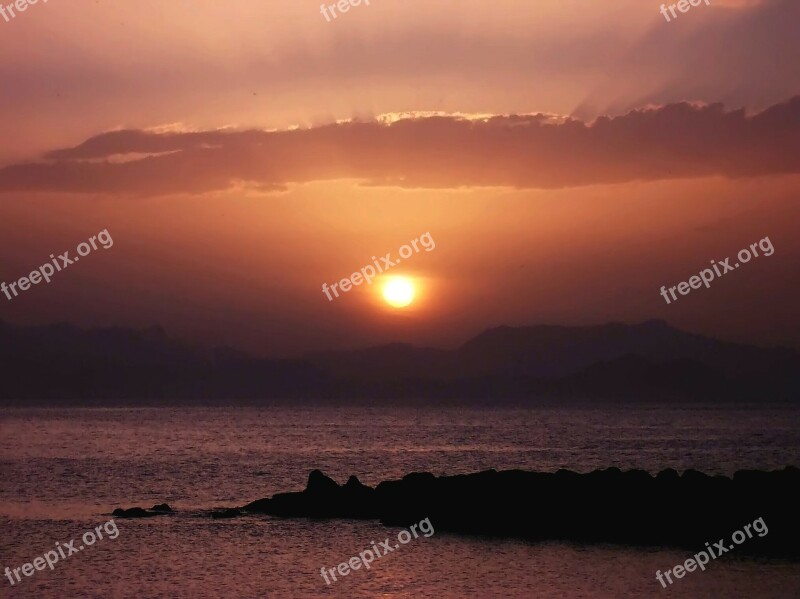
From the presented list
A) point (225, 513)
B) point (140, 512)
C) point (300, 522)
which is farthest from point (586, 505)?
A: point (140, 512)

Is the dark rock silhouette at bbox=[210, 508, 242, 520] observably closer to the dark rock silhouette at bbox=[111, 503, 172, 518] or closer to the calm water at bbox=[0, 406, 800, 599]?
the calm water at bbox=[0, 406, 800, 599]

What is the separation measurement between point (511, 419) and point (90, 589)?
14448 cm

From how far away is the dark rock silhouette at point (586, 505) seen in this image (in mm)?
41156

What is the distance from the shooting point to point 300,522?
46625 millimetres

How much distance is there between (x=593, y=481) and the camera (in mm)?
47188

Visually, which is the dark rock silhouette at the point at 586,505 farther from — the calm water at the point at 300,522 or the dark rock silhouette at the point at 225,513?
the calm water at the point at 300,522

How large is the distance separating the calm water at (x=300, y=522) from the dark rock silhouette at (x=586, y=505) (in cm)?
209

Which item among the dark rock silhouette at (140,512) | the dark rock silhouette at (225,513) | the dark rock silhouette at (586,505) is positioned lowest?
the dark rock silhouette at (586,505)

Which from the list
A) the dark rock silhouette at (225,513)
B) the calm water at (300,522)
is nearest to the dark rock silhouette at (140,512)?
the calm water at (300,522)

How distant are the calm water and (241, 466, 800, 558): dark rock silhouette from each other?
209 cm

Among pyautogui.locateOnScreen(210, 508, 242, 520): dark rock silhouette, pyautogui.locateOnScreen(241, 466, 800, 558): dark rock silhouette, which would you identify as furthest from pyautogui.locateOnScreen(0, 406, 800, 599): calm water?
pyautogui.locateOnScreen(241, 466, 800, 558): dark rock silhouette

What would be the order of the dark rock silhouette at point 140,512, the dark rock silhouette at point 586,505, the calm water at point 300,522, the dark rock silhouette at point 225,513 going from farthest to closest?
the dark rock silhouette at point 140,512
the dark rock silhouette at point 225,513
the dark rock silhouette at point 586,505
the calm water at point 300,522

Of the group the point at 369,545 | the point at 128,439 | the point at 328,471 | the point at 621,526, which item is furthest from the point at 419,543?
the point at 128,439

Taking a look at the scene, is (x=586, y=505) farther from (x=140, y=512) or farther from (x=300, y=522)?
(x=140, y=512)
